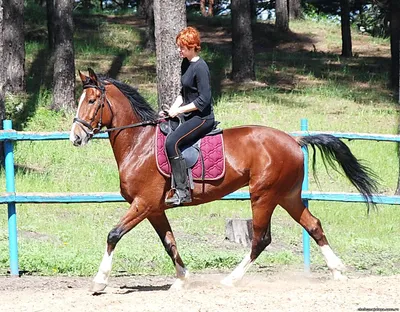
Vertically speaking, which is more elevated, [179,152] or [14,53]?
[14,53]

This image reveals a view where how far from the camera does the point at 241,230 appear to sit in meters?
11.1

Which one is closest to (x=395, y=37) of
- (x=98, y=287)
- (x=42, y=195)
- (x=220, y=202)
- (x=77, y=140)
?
(x=220, y=202)

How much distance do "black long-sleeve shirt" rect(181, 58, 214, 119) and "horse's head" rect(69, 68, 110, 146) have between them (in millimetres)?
835

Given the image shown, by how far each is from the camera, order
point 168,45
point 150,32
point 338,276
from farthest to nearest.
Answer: point 150,32 < point 168,45 < point 338,276

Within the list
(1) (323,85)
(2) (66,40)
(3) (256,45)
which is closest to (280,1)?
(3) (256,45)

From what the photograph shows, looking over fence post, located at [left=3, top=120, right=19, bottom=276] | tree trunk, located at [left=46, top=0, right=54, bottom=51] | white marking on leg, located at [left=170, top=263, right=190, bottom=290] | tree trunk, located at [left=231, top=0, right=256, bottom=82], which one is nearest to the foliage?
tree trunk, located at [left=231, top=0, right=256, bottom=82]

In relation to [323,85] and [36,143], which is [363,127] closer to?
[323,85]

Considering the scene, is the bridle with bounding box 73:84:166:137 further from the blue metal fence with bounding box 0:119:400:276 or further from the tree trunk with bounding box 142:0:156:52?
the tree trunk with bounding box 142:0:156:52

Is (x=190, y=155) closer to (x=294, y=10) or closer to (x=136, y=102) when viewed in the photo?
(x=136, y=102)

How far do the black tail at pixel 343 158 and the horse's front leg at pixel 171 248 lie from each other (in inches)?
68.9

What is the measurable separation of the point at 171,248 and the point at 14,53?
13.4 m

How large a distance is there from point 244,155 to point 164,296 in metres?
1.72

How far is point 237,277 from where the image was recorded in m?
8.50

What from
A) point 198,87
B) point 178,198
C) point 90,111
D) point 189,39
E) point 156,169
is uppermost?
point 189,39
